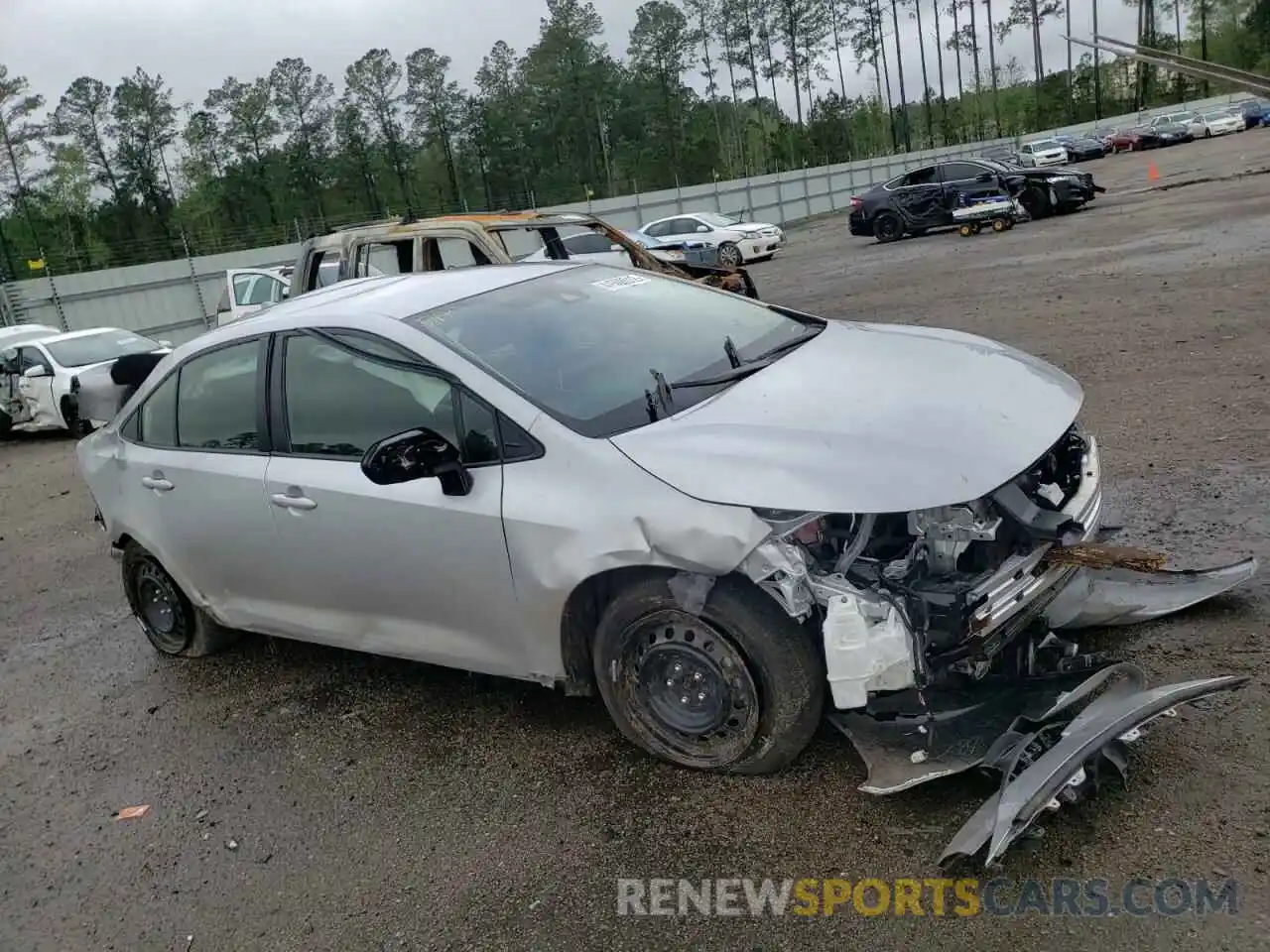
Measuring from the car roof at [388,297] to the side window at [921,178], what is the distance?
65.1ft

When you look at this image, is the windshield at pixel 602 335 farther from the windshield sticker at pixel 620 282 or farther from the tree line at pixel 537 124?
the tree line at pixel 537 124

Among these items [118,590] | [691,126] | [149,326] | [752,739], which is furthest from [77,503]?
[691,126]

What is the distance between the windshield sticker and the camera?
4641 millimetres

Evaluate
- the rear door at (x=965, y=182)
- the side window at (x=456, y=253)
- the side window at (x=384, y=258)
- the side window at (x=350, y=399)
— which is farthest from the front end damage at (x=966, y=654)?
the rear door at (x=965, y=182)

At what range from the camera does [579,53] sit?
72.9 m

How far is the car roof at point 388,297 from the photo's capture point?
165 inches

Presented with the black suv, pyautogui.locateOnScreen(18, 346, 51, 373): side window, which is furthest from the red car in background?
pyautogui.locateOnScreen(18, 346, 51, 373): side window

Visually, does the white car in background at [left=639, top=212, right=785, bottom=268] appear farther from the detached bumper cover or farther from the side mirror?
the detached bumper cover

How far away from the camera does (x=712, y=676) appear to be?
3316 mm

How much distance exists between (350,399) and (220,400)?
89 centimetres

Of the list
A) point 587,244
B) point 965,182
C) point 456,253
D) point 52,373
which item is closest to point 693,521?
point 456,253

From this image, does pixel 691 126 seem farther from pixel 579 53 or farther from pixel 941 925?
pixel 941 925

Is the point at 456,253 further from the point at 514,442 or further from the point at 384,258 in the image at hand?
the point at 514,442

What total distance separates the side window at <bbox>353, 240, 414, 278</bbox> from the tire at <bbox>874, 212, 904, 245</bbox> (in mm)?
15876
